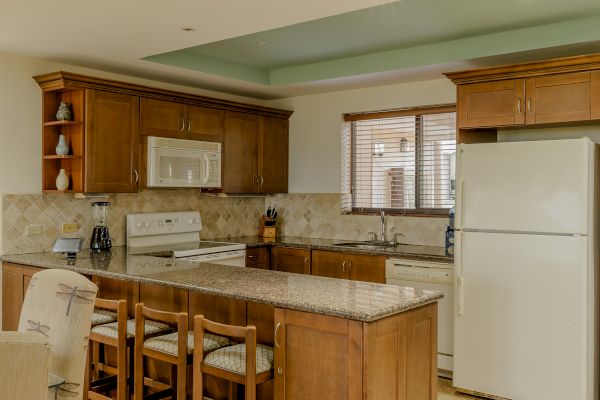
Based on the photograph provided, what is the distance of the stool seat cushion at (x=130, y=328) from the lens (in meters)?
3.11

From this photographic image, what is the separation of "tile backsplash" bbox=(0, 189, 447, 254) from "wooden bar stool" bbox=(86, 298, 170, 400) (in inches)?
42.3

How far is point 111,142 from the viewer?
436cm

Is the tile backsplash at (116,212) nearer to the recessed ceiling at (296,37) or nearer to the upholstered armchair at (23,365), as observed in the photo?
the recessed ceiling at (296,37)

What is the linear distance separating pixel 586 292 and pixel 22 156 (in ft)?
12.8

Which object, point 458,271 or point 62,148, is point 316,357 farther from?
point 62,148

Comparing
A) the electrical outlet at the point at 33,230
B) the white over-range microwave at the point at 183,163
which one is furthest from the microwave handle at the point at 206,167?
the electrical outlet at the point at 33,230

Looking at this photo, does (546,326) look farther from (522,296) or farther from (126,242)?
(126,242)

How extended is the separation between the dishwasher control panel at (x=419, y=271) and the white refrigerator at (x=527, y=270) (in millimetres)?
278

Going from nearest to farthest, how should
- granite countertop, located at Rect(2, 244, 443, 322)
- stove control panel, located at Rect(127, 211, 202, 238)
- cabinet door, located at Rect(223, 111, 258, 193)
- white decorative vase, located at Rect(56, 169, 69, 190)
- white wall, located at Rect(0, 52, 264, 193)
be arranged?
granite countertop, located at Rect(2, 244, 443, 322)
white wall, located at Rect(0, 52, 264, 193)
white decorative vase, located at Rect(56, 169, 69, 190)
stove control panel, located at Rect(127, 211, 202, 238)
cabinet door, located at Rect(223, 111, 258, 193)

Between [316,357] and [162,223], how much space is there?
9.38ft

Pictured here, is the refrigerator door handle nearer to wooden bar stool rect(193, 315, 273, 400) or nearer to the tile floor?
the tile floor

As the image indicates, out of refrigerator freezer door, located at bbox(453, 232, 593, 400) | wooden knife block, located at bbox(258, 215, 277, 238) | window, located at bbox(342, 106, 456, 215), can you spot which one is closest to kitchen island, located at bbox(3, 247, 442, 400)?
refrigerator freezer door, located at bbox(453, 232, 593, 400)

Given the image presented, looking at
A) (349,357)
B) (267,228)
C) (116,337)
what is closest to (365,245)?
(267,228)

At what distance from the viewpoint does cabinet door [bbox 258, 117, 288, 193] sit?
567 centimetres
